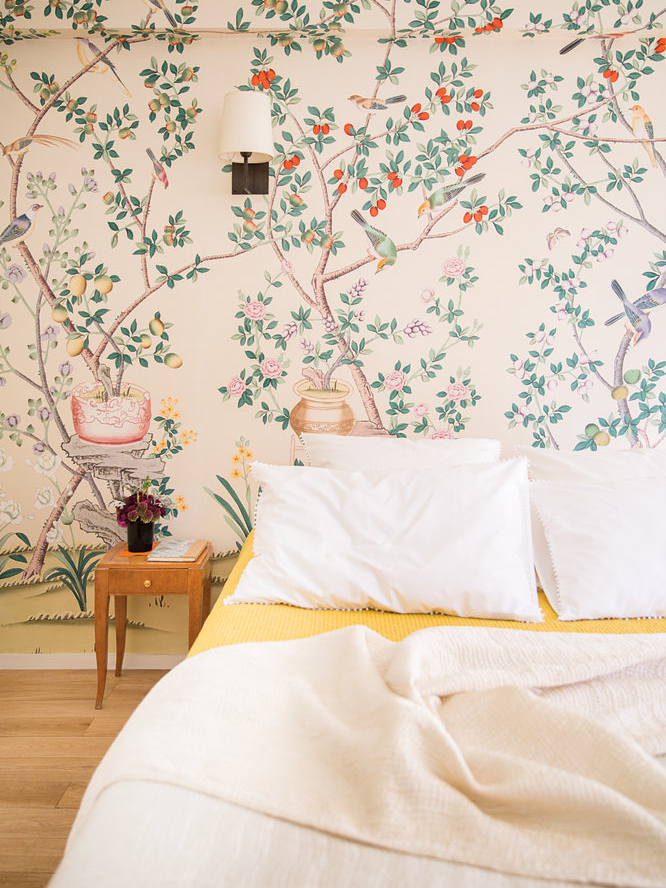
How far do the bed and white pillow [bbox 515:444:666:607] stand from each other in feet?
2.03

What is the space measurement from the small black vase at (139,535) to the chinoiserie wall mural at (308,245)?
0.19 m

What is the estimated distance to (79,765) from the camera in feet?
6.79

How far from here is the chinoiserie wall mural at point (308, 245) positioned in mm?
2438

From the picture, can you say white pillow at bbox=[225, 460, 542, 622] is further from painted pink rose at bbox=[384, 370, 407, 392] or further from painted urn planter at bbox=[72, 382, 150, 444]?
painted urn planter at bbox=[72, 382, 150, 444]

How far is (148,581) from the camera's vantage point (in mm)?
2363

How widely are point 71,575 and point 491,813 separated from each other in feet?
A: 6.97

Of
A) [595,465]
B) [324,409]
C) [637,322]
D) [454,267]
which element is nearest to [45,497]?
[324,409]

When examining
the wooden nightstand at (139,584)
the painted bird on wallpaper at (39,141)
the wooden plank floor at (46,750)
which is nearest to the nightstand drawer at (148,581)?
the wooden nightstand at (139,584)

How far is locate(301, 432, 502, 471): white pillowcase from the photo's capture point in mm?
2201

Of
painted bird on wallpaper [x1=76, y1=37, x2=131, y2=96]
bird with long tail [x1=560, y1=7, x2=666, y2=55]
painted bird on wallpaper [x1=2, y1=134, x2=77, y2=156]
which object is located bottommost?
painted bird on wallpaper [x1=2, y1=134, x2=77, y2=156]

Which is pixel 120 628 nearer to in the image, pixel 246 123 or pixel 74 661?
pixel 74 661

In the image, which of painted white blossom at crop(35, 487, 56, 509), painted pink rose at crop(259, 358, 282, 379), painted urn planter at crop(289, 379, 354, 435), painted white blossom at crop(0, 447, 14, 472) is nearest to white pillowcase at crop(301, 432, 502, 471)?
painted urn planter at crop(289, 379, 354, 435)

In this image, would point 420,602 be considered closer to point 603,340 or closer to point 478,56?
point 603,340

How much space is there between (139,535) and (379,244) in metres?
1.39
